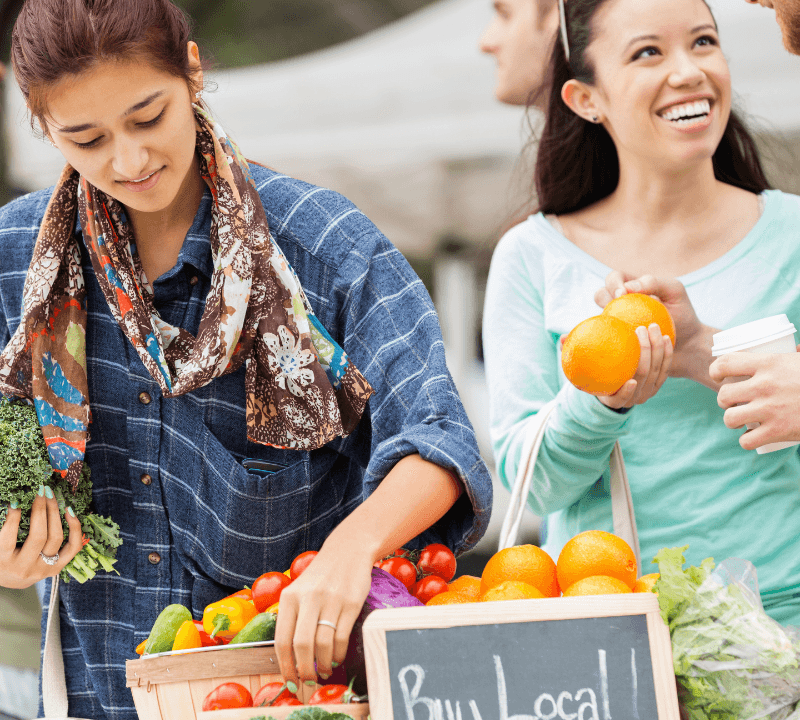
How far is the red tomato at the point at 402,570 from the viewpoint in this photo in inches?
58.9

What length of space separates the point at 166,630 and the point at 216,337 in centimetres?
53

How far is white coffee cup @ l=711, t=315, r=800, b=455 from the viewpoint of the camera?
145 cm

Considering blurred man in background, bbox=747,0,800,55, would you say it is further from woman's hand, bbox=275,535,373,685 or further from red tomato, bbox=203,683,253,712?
red tomato, bbox=203,683,253,712

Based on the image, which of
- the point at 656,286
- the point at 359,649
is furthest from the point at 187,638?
the point at 656,286

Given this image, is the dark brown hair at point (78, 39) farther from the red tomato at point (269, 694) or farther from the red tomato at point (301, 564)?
the red tomato at point (269, 694)

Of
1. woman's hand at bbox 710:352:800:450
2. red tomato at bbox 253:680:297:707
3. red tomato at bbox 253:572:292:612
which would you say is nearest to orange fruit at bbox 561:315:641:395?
woman's hand at bbox 710:352:800:450

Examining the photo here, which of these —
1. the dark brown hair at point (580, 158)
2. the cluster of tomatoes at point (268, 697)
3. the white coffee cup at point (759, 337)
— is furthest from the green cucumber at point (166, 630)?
the dark brown hair at point (580, 158)

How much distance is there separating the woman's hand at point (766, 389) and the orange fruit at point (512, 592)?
0.50m

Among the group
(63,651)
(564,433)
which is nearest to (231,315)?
(564,433)

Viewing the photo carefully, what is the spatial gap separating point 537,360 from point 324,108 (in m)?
2.27

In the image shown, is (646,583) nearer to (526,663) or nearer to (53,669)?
(526,663)

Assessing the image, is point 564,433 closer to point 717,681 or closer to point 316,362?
point 316,362

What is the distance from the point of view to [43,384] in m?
1.68

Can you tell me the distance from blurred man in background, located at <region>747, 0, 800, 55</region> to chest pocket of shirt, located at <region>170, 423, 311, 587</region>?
1.30 m
